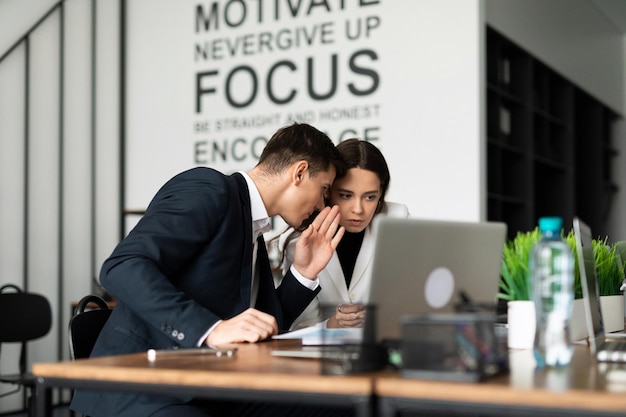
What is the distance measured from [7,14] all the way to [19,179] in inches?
42.2

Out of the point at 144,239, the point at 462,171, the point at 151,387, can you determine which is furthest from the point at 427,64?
the point at 151,387

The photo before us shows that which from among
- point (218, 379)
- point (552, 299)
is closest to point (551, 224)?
point (552, 299)

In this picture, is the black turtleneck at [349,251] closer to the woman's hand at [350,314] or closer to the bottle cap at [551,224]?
the woman's hand at [350,314]

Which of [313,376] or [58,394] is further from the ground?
[313,376]

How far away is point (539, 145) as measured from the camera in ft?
22.1

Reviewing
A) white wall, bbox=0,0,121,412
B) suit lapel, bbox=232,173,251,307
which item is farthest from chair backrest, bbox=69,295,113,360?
white wall, bbox=0,0,121,412

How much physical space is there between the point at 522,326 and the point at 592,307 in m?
0.15

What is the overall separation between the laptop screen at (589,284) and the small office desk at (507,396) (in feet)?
1.31

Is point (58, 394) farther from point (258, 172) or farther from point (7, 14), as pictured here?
point (258, 172)

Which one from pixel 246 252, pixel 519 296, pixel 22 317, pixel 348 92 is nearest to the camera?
pixel 519 296

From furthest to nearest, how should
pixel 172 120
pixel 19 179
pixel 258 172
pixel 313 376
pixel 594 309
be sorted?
pixel 172 120, pixel 19 179, pixel 258 172, pixel 594 309, pixel 313 376

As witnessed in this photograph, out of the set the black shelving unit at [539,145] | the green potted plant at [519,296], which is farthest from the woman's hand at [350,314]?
the black shelving unit at [539,145]

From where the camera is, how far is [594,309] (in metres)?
1.79

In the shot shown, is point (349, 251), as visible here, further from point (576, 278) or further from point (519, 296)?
point (519, 296)
